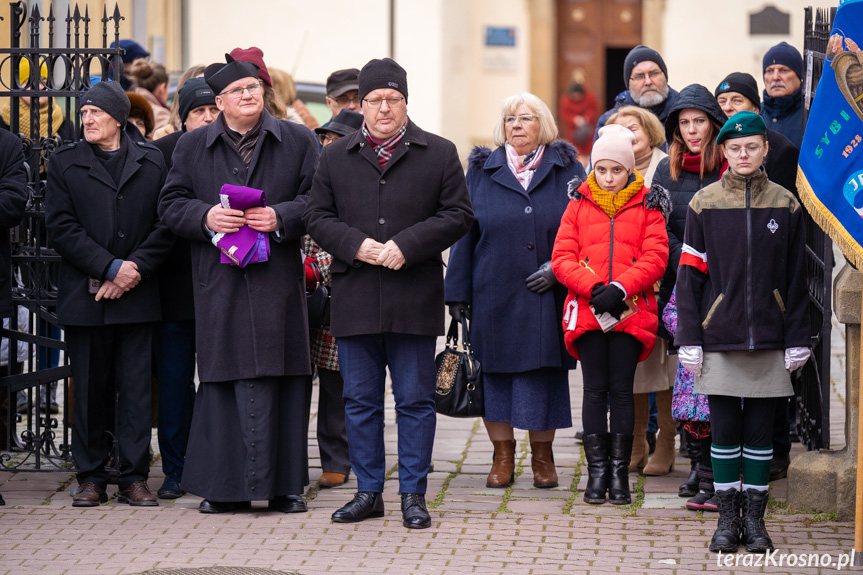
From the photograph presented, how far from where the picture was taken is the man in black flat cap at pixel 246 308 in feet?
21.2

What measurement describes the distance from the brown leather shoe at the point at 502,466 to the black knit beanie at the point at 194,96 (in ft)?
7.79

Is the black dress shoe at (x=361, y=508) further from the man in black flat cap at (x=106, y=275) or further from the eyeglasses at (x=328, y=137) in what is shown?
the eyeglasses at (x=328, y=137)

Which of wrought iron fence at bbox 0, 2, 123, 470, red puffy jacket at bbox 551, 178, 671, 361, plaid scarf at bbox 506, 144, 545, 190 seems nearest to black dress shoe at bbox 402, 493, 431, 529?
red puffy jacket at bbox 551, 178, 671, 361

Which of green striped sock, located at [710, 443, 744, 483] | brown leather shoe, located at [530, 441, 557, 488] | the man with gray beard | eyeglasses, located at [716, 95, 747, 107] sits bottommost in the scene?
brown leather shoe, located at [530, 441, 557, 488]

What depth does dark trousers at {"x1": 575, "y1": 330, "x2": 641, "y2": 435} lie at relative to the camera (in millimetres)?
6602

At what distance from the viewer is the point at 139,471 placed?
6.79 m

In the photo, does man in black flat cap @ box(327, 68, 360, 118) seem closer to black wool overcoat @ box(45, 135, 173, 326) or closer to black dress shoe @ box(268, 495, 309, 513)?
black wool overcoat @ box(45, 135, 173, 326)

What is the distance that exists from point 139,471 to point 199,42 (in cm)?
1567

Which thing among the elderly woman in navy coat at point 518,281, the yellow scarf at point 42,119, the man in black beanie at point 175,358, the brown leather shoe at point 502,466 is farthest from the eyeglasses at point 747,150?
the yellow scarf at point 42,119

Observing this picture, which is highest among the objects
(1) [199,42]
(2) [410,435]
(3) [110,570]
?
(1) [199,42]

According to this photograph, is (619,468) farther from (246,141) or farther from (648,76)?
(648,76)

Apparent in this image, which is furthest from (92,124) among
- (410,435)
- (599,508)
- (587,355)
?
(599,508)

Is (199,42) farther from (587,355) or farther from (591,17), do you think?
(587,355)

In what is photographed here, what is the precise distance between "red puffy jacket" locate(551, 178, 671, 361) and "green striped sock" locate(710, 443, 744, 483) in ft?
2.56
